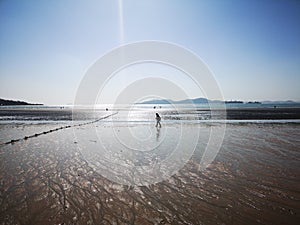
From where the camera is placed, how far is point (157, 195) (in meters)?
7.06

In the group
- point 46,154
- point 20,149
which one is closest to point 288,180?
point 46,154

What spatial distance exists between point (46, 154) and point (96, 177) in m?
6.12

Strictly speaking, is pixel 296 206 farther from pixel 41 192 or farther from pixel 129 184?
pixel 41 192

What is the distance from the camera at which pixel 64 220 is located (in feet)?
18.2

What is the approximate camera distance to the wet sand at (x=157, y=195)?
5.67 meters

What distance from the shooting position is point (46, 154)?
12.9 metres

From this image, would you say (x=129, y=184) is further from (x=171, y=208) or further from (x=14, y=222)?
(x=14, y=222)

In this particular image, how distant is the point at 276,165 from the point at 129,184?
8373mm

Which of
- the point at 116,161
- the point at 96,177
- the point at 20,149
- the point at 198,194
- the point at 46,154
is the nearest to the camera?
the point at 198,194

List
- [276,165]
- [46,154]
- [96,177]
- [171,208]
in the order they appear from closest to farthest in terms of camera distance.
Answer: [171,208] → [96,177] → [276,165] → [46,154]

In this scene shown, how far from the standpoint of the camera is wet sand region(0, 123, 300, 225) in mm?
5668

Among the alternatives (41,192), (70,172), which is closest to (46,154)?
(70,172)

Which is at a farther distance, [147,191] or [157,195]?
[147,191]

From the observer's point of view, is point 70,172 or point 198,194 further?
point 70,172
